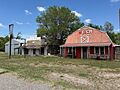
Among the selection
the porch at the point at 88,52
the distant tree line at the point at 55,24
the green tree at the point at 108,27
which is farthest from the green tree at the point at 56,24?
the green tree at the point at 108,27

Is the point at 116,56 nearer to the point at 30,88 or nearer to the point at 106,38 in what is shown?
the point at 106,38

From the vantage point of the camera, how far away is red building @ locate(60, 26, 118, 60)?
3756cm

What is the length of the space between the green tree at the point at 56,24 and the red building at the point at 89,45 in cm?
955

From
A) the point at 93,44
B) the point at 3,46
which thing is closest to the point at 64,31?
the point at 93,44

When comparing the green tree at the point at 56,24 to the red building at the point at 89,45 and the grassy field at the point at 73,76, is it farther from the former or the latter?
the grassy field at the point at 73,76

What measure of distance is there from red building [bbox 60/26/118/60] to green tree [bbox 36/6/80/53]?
955 centimetres

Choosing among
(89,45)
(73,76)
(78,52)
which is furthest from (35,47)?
(73,76)

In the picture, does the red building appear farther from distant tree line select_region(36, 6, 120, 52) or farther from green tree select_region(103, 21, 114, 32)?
green tree select_region(103, 21, 114, 32)

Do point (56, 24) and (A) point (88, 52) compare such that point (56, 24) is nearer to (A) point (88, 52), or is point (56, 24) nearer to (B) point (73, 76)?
(A) point (88, 52)

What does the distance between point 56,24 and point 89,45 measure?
1606 cm

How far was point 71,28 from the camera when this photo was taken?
5484cm

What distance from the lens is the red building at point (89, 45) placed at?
3756 centimetres

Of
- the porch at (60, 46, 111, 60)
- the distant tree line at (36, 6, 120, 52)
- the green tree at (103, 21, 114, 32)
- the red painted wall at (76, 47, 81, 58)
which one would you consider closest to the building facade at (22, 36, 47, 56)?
the distant tree line at (36, 6, 120, 52)

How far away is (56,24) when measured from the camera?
5284 cm
